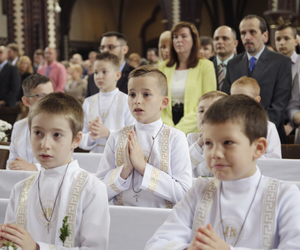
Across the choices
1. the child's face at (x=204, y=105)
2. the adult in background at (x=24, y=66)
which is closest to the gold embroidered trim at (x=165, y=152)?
the child's face at (x=204, y=105)

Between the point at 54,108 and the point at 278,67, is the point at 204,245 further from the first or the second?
the point at 278,67

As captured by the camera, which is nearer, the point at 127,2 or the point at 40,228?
the point at 40,228

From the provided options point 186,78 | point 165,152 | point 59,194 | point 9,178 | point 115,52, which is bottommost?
point 9,178

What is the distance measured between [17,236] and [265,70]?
332 cm

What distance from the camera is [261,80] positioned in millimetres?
4402

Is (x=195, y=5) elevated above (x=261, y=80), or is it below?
above

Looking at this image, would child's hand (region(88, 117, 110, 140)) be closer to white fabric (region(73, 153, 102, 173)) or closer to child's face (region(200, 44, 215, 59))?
white fabric (region(73, 153, 102, 173))

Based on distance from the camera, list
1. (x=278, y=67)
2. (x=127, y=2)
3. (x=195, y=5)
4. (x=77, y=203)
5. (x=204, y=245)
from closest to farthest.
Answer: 1. (x=204, y=245)
2. (x=77, y=203)
3. (x=278, y=67)
4. (x=195, y=5)
5. (x=127, y=2)

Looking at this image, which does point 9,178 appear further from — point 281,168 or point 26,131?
point 281,168

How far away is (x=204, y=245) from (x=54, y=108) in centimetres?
86

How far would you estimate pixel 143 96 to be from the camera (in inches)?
99.3

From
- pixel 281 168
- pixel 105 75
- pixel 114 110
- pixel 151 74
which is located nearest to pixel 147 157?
pixel 151 74

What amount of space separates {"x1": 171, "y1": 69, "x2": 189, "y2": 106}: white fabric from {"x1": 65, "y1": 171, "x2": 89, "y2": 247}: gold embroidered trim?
2.59 m

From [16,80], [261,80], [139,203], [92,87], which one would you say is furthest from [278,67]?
[16,80]
